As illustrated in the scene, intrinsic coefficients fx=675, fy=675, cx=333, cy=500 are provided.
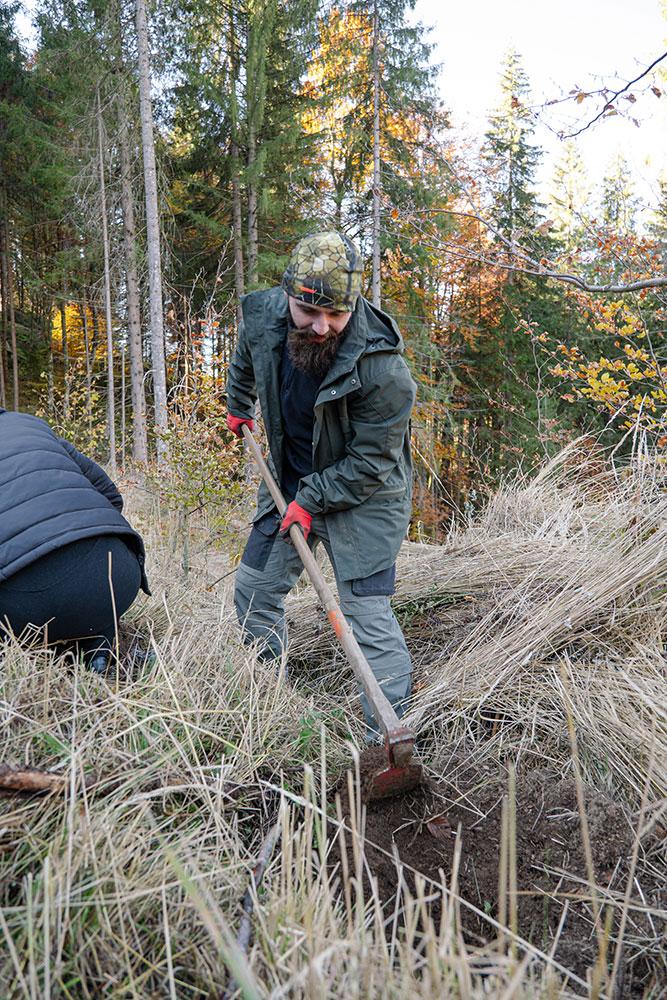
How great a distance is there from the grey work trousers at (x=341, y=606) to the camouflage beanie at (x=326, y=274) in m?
0.91

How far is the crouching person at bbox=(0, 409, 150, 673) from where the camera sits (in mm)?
2113

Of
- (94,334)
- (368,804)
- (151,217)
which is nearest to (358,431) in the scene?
(368,804)

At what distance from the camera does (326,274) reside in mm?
2527

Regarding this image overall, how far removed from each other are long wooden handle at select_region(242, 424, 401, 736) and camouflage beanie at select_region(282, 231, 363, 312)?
31.4 inches

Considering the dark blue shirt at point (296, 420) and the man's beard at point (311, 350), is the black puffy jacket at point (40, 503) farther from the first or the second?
the man's beard at point (311, 350)

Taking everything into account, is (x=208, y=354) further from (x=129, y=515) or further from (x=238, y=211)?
(x=238, y=211)

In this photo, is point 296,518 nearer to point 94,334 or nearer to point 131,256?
point 131,256

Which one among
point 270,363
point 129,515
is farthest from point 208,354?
point 270,363

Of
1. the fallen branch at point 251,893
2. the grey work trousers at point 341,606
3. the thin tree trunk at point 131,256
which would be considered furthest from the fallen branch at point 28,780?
the thin tree trunk at point 131,256

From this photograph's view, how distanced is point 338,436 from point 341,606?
2.33 ft

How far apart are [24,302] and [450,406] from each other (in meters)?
13.1

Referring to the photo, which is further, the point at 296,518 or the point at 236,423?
the point at 236,423

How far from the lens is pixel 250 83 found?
13.3m

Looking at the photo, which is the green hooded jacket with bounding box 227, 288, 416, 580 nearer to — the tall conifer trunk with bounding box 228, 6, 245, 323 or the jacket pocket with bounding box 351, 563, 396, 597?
the jacket pocket with bounding box 351, 563, 396, 597
